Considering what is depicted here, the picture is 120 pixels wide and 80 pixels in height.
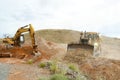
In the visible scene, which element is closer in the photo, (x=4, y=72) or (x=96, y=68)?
(x=4, y=72)

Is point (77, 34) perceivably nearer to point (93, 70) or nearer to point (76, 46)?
point (76, 46)

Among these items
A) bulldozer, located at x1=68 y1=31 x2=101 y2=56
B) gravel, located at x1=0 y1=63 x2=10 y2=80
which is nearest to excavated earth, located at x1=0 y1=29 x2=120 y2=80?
gravel, located at x1=0 y1=63 x2=10 y2=80

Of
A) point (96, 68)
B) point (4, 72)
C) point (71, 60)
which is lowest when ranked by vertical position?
point (71, 60)

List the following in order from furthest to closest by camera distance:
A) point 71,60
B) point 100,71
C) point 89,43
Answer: point 89,43 → point 71,60 → point 100,71

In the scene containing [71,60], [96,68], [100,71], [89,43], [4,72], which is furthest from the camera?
[89,43]

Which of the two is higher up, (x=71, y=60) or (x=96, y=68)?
(x=96, y=68)

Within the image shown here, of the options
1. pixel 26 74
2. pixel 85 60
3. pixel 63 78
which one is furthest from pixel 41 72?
pixel 85 60

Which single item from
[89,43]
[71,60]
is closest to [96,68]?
[71,60]

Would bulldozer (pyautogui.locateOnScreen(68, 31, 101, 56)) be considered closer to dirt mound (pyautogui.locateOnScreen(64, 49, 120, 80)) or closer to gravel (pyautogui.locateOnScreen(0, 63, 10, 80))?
dirt mound (pyautogui.locateOnScreen(64, 49, 120, 80))

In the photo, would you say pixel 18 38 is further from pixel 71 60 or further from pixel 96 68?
pixel 96 68

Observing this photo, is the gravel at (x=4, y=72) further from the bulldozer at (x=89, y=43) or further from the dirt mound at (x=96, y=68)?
the bulldozer at (x=89, y=43)

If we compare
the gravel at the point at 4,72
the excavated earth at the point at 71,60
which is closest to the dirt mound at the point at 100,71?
the excavated earth at the point at 71,60

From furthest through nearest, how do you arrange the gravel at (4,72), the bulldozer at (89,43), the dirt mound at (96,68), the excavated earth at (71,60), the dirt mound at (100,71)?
the bulldozer at (89,43)
the dirt mound at (96,68)
the dirt mound at (100,71)
the excavated earth at (71,60)
the gravel at (4,72)

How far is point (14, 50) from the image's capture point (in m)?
37.8
